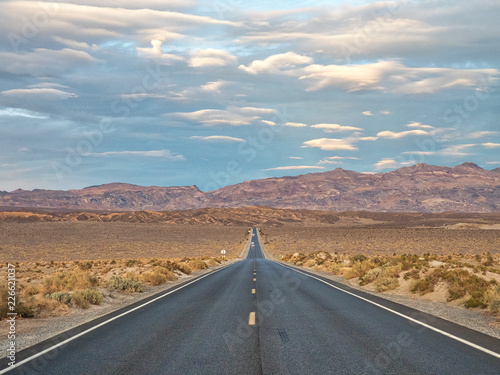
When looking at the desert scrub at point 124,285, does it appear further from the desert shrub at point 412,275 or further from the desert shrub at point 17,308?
the desert shrub at point 412,275

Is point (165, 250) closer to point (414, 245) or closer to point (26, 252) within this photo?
point (26, 252)

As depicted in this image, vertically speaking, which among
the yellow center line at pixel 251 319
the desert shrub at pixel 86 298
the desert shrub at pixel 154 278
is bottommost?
the desert shrub at pixel 154 278

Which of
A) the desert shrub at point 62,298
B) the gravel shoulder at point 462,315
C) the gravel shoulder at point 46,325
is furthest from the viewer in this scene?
the desert shrub at point 62,298

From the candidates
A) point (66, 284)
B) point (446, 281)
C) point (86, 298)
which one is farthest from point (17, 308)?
point (446, 281)

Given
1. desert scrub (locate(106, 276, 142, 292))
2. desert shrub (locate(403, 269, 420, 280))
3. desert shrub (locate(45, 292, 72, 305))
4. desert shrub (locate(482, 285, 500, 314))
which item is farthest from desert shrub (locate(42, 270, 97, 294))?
desert shrub (locate(482, 285, 500, 314))

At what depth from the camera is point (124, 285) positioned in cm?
1992

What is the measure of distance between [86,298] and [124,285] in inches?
166

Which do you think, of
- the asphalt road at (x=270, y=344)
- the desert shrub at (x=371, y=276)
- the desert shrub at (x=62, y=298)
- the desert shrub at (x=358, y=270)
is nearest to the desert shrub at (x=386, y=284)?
the desert shrub at (x=371, y=276)

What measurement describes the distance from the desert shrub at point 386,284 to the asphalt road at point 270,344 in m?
6.43

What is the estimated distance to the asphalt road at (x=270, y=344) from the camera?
7.05m

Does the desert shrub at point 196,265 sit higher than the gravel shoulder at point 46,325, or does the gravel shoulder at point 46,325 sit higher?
the gravel shoulder at point 46,325

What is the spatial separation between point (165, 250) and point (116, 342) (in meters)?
69.0

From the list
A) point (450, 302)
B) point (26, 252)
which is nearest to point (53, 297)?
point (450, 302)

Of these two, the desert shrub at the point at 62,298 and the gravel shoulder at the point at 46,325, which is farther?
the desert shrub at the point at 62,298
